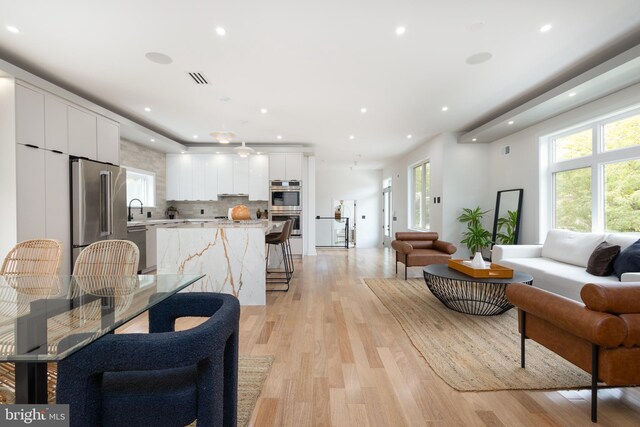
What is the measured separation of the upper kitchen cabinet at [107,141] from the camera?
173 inches

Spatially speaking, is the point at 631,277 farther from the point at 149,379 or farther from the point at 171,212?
the point at 171,212

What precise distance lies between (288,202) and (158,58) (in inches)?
170

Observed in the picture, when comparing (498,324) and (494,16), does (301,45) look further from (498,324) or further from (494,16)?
(498,324)

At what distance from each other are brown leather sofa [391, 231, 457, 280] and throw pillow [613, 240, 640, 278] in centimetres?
194

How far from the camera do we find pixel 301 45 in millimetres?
2918

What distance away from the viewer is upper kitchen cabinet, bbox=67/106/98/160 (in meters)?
3.87

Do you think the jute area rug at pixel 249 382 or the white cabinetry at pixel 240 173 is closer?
the jute area rug at pixel 249 382

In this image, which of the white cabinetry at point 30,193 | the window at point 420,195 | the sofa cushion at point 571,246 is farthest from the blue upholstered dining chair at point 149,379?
the window at point 420,195

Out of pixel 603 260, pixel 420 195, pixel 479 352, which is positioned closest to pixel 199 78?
pixel 479 352

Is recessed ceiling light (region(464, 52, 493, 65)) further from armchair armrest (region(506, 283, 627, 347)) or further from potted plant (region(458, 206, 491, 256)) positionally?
potted plant (region(458, 206, 491, 256))

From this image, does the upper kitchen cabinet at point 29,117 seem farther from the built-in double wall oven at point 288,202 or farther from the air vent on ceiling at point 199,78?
the built-in double wall oven at point 288,202

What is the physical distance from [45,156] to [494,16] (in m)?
4.89

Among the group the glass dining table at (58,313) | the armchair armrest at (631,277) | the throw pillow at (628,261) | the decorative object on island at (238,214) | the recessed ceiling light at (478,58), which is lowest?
the armchair armrest at (631,277)

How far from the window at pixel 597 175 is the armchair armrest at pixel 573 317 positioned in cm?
292
